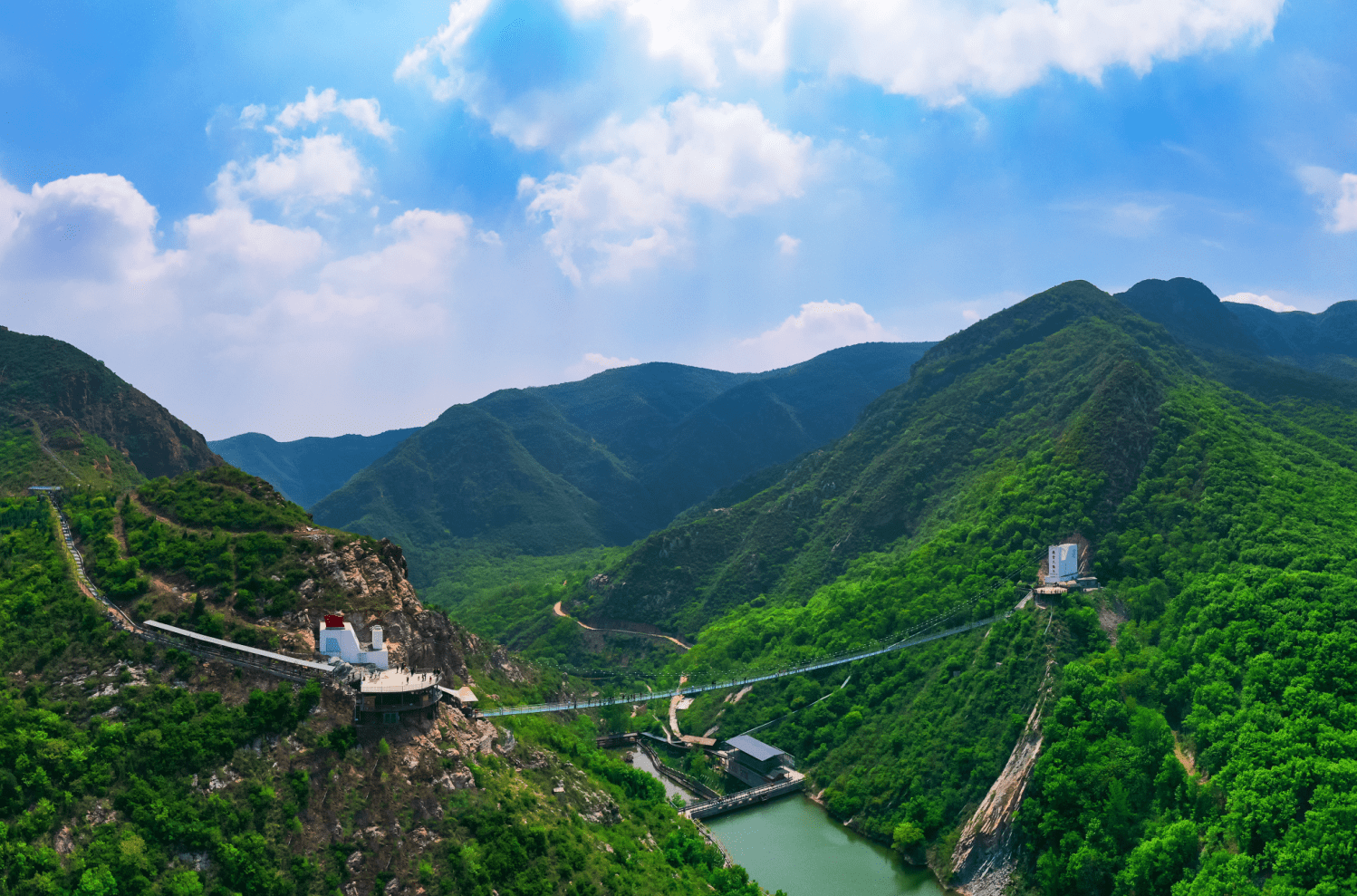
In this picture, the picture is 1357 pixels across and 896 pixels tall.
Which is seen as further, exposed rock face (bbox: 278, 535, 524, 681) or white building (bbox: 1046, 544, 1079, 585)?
white building (bbox: 1046, 544, 1079, 585)

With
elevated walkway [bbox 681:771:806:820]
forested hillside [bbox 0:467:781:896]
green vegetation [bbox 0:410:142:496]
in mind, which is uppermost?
green vegetation [bbox 0:410:142:496]

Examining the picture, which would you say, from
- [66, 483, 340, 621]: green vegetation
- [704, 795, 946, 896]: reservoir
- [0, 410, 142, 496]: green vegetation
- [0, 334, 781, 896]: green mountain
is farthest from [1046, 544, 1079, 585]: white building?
[0, 410, 142, 496]: green vegetation

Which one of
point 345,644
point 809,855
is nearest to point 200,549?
point 345,644

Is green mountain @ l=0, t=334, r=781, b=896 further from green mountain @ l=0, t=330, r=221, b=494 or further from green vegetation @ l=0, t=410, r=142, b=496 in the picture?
green mountain @ l=0, t=330, r=221, b=494

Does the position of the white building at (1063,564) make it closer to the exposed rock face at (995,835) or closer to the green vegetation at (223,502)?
the exposed rock face at (995,835)

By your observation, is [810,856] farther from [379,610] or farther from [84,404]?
[84,404]

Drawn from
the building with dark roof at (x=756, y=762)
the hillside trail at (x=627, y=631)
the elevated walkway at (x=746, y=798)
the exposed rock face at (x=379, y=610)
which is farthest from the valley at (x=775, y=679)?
the elevated walkway at (x=746, y=798)

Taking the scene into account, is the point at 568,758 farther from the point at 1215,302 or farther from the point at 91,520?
the point at 1215,302
